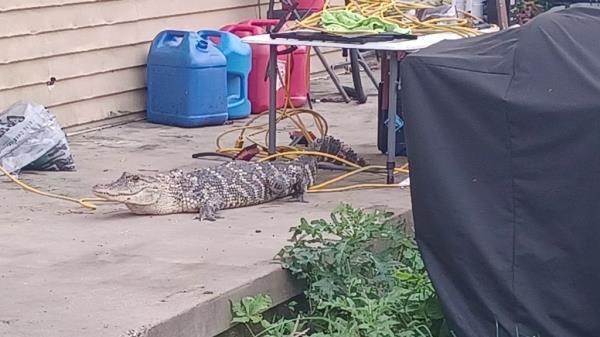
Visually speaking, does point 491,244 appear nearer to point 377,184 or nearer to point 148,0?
point 377,184

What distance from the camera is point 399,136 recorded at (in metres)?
6.81

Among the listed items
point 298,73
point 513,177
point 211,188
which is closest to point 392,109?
point 211,188

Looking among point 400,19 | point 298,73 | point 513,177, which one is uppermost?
point 400,19

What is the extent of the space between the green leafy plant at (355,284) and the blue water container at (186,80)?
10.7 ft

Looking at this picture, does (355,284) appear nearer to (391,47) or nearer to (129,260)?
(129,260)

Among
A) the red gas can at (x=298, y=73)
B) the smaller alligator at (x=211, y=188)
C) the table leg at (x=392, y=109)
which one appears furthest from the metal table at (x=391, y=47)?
the red gas can at (x=298, y=73)

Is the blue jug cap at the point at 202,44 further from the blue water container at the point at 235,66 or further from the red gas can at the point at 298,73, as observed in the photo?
the red gas can at the point at 298,73

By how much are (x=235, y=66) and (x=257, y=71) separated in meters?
0.41

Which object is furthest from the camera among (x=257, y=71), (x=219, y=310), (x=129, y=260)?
(x=257, y=71)

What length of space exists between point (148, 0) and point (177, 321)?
492 centimetres

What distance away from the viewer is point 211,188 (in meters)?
5.63

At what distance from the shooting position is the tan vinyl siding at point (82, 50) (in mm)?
7332

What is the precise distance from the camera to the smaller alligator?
5422 millimetres

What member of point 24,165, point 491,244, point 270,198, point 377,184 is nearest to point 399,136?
point 377,184
